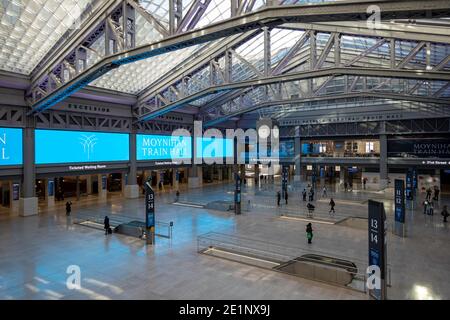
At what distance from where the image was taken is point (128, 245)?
16.7m

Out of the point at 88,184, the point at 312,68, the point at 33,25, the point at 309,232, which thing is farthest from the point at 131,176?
the point at 309,232

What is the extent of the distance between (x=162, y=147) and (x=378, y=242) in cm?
3252

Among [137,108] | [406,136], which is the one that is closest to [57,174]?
[137,108]

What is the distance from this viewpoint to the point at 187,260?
14.2 m

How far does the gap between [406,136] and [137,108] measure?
34775mm

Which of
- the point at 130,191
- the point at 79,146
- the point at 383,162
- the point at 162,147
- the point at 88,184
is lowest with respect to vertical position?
the point at 130,191

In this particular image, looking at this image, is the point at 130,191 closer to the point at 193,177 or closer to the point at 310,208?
the point at 193,177

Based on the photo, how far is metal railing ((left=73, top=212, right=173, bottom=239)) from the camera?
19823 millimetres

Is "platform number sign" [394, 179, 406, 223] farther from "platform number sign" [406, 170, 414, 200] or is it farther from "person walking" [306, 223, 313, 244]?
"platform number sign" [406, 170, 414, 200]

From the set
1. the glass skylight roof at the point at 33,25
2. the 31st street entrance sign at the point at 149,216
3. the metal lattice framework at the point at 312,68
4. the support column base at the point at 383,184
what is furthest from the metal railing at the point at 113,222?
the support column base at the point at 383,184

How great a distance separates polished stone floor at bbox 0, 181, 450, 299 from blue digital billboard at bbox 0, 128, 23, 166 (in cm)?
454

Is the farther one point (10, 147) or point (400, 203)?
point (10, 147)
